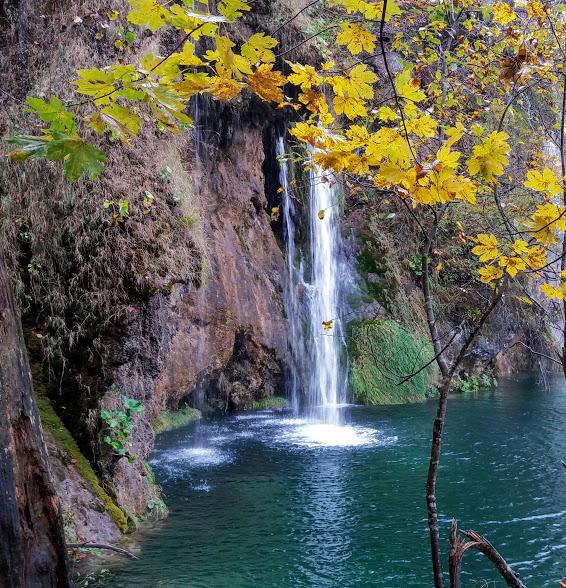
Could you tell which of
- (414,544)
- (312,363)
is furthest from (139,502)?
(312,363)

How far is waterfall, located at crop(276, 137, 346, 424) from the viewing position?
12.7 m

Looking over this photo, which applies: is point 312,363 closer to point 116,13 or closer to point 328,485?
point 328,485

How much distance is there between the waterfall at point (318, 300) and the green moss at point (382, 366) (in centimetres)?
40

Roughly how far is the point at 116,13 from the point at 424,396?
34.8 feet

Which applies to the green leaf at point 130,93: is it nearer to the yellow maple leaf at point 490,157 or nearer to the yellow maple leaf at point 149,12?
the yellow maple leaf at point 149,12

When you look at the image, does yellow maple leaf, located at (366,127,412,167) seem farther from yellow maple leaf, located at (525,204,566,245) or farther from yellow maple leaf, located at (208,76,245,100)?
yellow maple leaf, located at (525,204,566,245)

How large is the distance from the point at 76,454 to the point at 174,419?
5.60 metres

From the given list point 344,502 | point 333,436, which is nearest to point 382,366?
point 333,436

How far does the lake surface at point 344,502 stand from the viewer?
179 inches

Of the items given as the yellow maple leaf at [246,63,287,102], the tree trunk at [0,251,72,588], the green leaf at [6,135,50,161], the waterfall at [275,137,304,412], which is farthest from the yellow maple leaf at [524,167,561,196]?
the waterfall at [275,137,304,412]

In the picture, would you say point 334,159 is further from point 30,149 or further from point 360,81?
point 30,149

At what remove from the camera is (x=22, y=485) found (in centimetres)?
142

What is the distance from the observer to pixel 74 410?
5250 millimetres

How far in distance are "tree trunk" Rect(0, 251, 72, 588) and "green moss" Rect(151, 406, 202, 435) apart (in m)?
8.58
